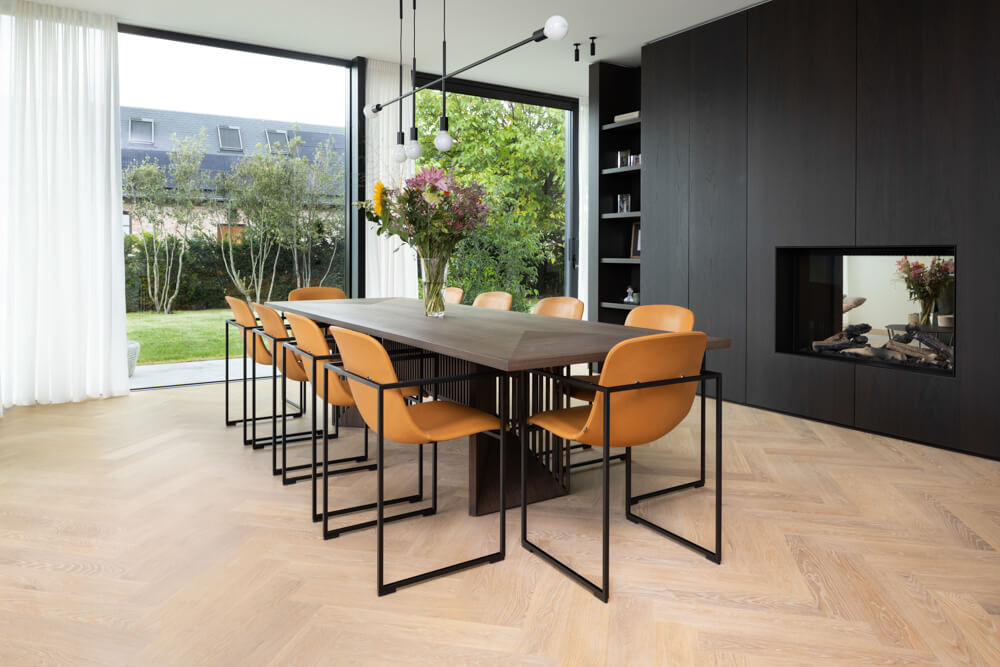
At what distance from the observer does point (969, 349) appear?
11.8 ft

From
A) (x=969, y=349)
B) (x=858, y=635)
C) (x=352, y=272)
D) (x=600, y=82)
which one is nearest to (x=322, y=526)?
(x=858, y=635)

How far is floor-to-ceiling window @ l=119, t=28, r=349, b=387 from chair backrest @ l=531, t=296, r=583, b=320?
8.44 feet

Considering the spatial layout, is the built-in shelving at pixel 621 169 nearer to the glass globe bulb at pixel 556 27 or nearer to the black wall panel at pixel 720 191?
the black wall panel at pixel 720 191

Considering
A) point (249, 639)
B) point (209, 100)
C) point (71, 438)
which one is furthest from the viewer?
point (209, 100)

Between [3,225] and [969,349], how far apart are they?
5735 mm

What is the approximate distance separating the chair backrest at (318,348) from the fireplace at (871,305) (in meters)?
2.99

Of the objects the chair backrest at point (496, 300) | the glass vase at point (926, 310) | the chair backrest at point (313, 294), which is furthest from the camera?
the chair backrest at point (313, 294)

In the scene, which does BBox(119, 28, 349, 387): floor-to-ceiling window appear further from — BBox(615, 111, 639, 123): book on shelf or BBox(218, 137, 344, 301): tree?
BBox(615, 111, 639, 123): book on shelf

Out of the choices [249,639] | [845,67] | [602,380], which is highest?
[845,67]

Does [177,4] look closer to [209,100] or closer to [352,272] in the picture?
[209,100]

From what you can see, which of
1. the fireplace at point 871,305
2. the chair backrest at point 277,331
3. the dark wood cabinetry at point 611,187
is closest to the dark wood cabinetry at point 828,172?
the fireplace at point 871,305

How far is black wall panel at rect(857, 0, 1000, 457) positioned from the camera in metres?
3.50

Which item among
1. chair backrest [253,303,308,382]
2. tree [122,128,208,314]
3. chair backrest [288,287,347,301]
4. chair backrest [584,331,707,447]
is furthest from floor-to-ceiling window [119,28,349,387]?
chair backrest [584,331,707,447]

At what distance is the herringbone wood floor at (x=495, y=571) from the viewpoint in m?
1.85
